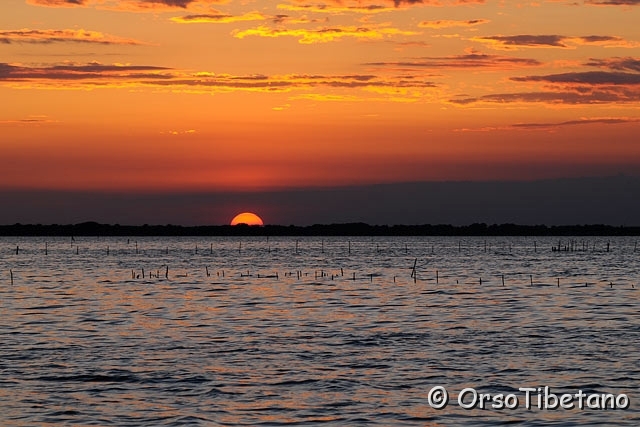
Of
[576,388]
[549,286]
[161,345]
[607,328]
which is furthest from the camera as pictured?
[549,286]

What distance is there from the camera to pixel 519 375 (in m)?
33.7

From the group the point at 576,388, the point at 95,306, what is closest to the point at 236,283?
the point at 95,306

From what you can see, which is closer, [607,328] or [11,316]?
[607,328]

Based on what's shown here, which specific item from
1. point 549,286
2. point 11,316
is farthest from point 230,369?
point 549,286

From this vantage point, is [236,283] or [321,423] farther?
[236,283]

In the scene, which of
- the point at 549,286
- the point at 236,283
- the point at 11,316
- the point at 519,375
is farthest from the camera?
the point at 236,283

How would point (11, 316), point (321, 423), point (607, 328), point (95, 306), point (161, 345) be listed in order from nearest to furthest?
1. point (321, 423)
2. point (161, 345)
3. point (607, 328)
4. point (11, 316)
5. point (95, 306)

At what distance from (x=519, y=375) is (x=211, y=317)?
26984 mm

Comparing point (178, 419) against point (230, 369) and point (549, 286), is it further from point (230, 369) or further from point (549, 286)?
point (549, 286)

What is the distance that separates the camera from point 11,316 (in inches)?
2234

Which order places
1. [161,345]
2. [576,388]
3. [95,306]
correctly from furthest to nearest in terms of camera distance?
[95,306] → [161,345] → [576,388]

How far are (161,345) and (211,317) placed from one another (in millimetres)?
14018

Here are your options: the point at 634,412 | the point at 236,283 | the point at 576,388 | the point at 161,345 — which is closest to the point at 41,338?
the point at 161,345

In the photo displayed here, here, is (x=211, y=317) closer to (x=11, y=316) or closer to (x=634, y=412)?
(x=11, y=316)
